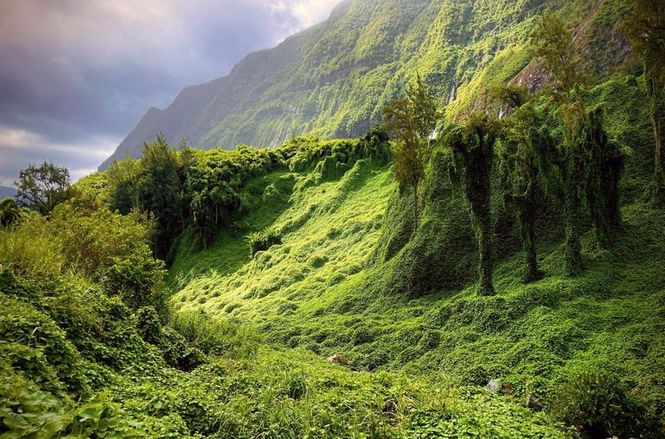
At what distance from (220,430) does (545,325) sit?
10.0 metres

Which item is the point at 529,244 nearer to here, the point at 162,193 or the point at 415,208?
the point at 415,208

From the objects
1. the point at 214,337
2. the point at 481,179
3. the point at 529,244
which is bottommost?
the point at 214,337

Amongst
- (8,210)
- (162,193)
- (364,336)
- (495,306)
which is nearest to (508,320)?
(495,306)

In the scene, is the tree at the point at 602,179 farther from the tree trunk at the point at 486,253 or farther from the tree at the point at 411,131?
the tree at the point at 411,131

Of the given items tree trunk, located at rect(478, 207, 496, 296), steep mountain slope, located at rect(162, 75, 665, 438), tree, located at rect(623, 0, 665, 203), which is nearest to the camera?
steep mountain slope, located at rect(162, 75, 665, 438)

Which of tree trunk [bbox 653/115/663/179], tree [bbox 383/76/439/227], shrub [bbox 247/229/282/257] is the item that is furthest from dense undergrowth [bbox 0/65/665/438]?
shrub [bbox 247/229/282/257]

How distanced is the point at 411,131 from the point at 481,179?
8.72 meters

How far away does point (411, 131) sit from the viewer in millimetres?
23000

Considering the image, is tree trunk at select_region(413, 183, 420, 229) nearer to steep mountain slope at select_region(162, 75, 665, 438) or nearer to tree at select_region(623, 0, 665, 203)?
steep mountain slope at select_region(162, 75, 665, 438)

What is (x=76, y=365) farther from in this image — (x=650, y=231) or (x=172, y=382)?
(x=650, y=231)

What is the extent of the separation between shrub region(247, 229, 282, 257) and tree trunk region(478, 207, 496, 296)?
82.1 feet

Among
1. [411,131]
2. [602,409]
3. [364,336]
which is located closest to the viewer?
[602,409]

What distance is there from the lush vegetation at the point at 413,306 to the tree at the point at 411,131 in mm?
117

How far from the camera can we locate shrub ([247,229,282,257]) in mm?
38062
